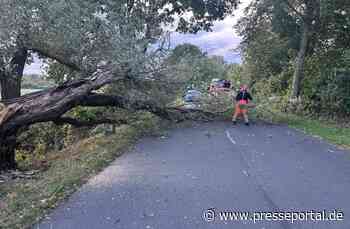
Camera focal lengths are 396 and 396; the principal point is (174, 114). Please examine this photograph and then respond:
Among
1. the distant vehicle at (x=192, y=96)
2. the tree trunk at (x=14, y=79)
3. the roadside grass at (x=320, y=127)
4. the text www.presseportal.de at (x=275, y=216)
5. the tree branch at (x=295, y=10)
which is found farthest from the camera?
the tree branch at (x=295, y=10)

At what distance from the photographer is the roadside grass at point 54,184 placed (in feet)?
17.5

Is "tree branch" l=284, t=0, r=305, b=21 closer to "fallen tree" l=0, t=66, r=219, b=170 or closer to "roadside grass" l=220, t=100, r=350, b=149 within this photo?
"roadside grass" l=220, t=100, r=350, b=149

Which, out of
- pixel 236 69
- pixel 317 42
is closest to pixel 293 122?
pixel 317 42

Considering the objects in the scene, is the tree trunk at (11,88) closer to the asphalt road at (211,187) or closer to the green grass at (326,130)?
the asphalt road at (211,187)

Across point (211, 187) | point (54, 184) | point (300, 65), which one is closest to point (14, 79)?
point (54, 184)

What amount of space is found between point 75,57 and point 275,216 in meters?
8.77

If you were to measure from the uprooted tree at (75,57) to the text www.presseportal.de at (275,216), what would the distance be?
5.58 metres

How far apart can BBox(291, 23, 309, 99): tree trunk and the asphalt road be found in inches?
384

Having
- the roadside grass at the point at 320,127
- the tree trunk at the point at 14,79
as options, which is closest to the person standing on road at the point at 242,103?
the roadside grass at the point at 320,127

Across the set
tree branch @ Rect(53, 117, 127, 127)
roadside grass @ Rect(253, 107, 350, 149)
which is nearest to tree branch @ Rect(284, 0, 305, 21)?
roadside grass @ Rect(253, 107, 350, 149)

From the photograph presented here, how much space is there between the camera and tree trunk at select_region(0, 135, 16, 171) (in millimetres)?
9585

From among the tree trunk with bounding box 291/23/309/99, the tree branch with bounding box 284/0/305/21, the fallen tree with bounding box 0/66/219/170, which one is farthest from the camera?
the tree trunk with bounding box 291/23/309/99

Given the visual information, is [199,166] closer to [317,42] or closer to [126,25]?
[126,25]

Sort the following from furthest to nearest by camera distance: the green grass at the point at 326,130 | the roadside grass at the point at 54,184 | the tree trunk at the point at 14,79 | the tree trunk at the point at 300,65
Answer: the tree trunk at the point at 300,65
the tree trunk at the point at 14,79
the green grass at the point at 326,130
the roadside grass at the point at 54,184
